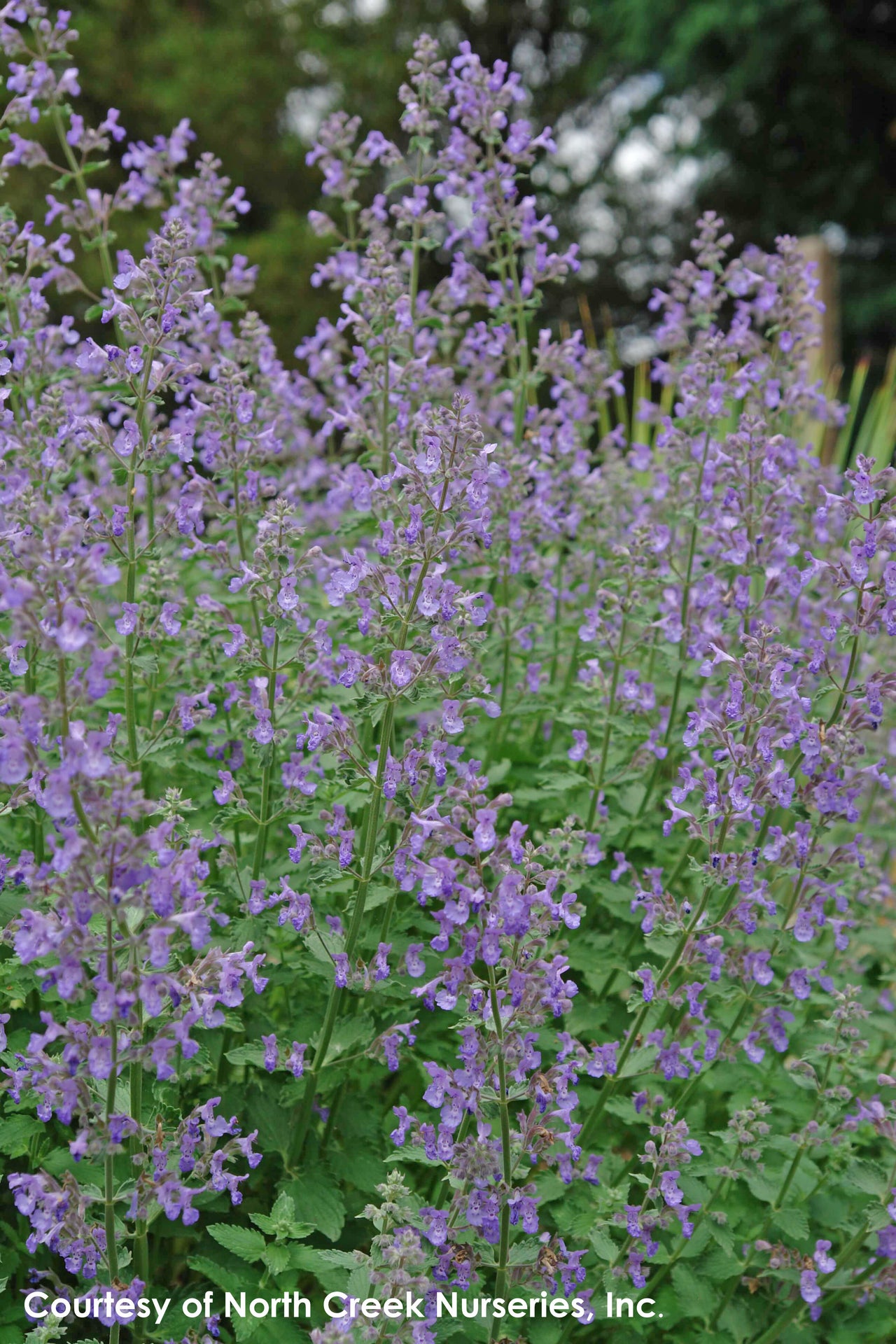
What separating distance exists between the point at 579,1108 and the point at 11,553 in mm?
2427

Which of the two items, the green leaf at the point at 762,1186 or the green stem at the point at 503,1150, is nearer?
the green stem at the point at 503,1150

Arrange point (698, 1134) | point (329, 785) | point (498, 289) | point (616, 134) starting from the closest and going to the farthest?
1. point (329, 785)
2. point (698, 1134)
3. point (498, 289)
4. point (616, 134)

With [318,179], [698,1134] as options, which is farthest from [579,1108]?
[318,179]

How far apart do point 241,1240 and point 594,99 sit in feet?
73.9

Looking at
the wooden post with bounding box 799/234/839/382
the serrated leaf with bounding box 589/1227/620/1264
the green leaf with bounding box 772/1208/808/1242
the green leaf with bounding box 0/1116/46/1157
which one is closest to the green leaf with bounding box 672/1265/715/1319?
the green leaf with bounding box 772/1208/808/1242

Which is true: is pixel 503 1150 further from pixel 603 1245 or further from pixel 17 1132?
pixel 17 1132

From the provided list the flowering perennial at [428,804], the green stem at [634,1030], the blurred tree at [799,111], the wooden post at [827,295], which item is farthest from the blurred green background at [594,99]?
the green stem at [634,1030]

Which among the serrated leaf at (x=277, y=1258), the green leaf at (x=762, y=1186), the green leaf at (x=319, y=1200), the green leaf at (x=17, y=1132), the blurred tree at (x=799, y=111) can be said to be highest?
the blurred tree at (x=799, y=111)

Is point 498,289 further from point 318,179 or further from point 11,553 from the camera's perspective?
point 318,179

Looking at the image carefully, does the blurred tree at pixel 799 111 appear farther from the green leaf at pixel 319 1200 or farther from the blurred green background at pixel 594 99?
the green leaf at pixel 319 1200

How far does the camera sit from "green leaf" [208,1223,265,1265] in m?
3.01

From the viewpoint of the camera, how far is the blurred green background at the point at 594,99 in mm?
18141

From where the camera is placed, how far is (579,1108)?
3.91m

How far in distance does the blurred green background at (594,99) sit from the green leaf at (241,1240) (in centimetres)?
1516
